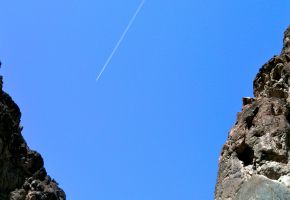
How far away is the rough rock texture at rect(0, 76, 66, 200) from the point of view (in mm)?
38250

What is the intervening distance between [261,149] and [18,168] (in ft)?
109

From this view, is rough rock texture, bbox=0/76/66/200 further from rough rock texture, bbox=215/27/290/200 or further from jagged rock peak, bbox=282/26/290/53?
rough rock texture, bbox=215/27/290/200

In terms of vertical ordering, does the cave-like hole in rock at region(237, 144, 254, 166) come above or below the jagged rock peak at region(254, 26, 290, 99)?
below

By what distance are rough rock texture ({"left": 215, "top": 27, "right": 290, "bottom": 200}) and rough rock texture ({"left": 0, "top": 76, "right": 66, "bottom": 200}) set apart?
2927cm

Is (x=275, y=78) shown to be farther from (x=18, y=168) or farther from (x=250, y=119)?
(x=18, y=168)

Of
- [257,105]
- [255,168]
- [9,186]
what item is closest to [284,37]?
[257,105]

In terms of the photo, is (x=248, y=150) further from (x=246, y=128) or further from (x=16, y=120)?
(x=16, y=120)

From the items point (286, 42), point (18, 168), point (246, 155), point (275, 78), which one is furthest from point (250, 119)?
point (18, 168)

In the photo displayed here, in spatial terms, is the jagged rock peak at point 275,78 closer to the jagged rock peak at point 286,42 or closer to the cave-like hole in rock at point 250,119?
the jagged rock peak at point 286,42

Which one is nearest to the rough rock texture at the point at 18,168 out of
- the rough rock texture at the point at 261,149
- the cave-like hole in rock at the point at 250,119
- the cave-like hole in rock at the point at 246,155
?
the rough rock texture at the point at 261,149

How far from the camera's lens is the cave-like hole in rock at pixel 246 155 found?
988cm

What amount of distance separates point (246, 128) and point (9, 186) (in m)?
30.8

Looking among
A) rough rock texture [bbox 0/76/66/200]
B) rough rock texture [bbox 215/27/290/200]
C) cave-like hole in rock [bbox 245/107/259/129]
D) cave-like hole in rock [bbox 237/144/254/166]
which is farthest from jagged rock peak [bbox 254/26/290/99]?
rough rock texture [bbox 0/76/66/200]

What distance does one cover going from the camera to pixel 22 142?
42.5 metres
